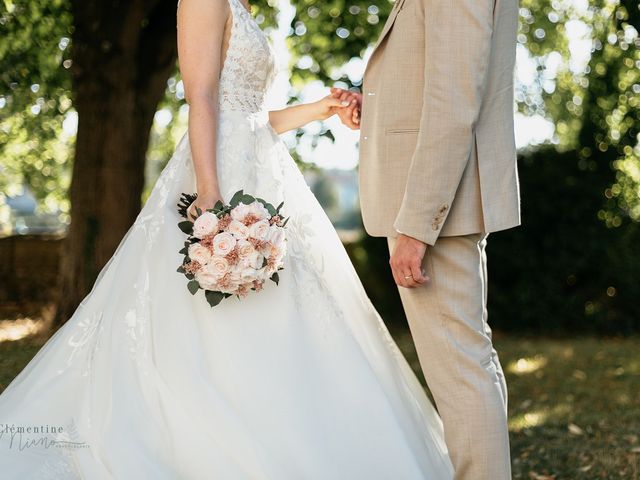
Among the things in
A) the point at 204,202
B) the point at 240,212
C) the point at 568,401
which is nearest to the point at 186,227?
the point at 204,202

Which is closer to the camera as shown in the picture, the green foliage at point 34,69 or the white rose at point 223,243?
the white rose at point 223,243

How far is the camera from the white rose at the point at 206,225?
2689mm

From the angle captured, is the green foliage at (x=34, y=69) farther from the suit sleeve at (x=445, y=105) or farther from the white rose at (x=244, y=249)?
the suit sleeve at (x=445, y=105)

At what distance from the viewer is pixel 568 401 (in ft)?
21.3

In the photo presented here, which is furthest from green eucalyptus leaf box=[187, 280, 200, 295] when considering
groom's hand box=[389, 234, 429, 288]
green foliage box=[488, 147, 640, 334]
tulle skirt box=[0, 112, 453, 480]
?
green foliage box=[488, 147, 640, 334]

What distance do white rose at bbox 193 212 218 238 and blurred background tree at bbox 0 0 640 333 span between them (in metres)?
3.66

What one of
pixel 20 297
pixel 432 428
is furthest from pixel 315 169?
pixel 432 428

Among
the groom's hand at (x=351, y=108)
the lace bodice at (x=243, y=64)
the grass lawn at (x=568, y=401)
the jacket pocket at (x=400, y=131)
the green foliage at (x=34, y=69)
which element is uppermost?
the green foliage at (x=34, y=69)

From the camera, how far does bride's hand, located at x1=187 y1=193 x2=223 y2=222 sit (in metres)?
2.87

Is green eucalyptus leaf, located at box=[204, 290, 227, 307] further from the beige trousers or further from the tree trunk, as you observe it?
the tree trunk

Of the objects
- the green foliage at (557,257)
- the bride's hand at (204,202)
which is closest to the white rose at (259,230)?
the bride's hand at (204,202)

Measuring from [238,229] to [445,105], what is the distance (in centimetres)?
79

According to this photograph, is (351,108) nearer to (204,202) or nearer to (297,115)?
(297,115)

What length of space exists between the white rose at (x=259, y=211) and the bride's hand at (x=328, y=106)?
2.93ft
